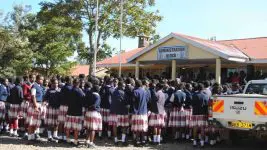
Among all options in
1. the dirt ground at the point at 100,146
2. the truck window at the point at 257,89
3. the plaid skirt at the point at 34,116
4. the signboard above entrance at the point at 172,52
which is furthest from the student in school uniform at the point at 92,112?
the signboard above entrance at the point at 172,52

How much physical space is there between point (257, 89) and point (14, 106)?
7.55 m

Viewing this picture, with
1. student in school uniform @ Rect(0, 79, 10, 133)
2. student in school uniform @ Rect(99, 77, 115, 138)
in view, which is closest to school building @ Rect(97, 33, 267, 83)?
student in school uniform @ Rect(99, 77, 115, 138)

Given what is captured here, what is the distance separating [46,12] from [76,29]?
3398 millimetres

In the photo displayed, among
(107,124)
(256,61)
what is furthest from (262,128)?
(256,61)

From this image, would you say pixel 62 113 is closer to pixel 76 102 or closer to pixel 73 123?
pixel 73 123

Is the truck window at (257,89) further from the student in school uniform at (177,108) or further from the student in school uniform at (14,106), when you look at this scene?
the student in school uniform at (14,106)

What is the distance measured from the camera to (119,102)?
41.8 feet

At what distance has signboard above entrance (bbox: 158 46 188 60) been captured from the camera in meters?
22.0

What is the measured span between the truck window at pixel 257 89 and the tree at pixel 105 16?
26348 millimetres

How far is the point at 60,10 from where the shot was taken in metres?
39.2

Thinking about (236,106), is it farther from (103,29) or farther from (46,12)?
(46,12)

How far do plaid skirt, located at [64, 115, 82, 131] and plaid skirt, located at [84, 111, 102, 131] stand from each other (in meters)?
0.17

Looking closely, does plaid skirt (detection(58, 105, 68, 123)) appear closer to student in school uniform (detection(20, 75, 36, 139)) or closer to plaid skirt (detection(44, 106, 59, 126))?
plaid skirt (detection(44, 106, 59, 126))

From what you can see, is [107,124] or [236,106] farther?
[107,124]
